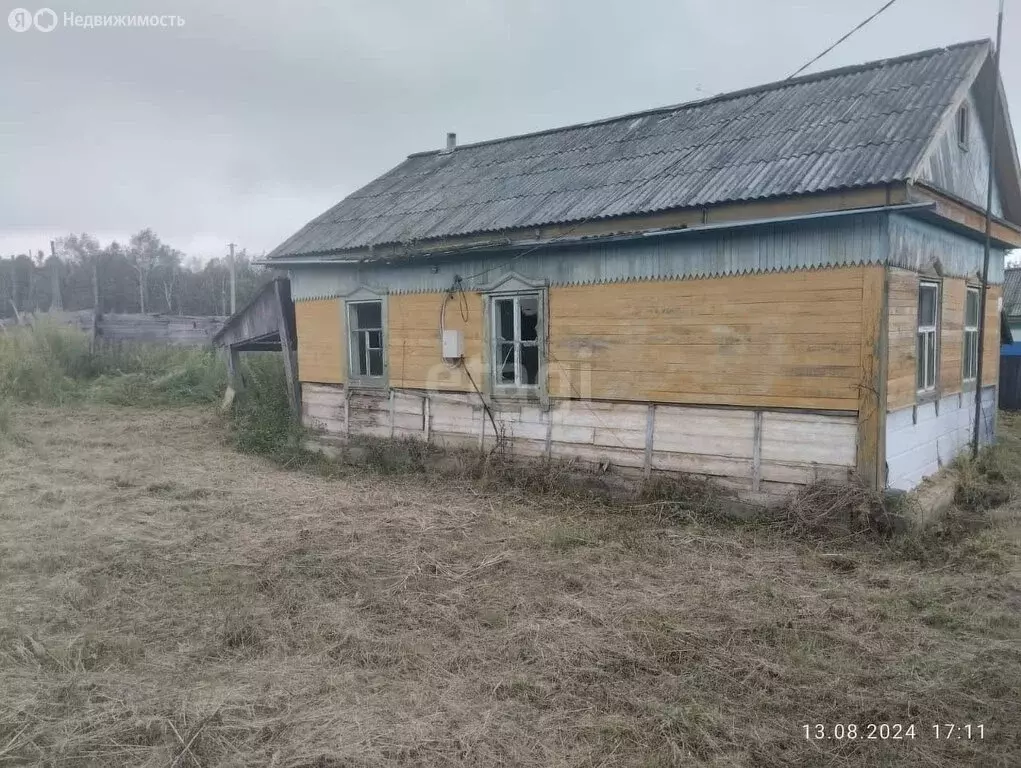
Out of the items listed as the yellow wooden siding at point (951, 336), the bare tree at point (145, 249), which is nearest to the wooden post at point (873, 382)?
the yellow wooden siding at point (951, 336)

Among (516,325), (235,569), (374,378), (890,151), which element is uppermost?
(890,151)

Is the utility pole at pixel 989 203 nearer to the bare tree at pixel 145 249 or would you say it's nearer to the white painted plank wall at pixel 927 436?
the white painted plank wall at pixel 927 436

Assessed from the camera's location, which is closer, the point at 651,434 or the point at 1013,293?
the point at 651,434

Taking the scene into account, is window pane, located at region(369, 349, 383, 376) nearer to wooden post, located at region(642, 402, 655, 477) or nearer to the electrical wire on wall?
the electrical wire on wall

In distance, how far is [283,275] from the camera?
452 inches

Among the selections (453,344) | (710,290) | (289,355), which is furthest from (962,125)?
(289,355)

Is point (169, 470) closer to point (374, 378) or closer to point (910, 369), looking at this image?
point (374, 378)

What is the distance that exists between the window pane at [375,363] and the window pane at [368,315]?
0.43 m

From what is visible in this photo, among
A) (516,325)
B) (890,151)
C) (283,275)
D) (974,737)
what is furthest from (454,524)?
(283,275)

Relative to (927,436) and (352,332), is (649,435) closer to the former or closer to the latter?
(927,436)

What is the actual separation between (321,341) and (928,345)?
328 inches

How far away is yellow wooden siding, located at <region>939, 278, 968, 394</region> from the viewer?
7957 mm

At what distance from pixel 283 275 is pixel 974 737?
10803 mm
